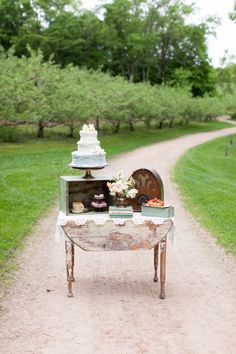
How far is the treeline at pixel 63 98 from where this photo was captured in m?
30.5

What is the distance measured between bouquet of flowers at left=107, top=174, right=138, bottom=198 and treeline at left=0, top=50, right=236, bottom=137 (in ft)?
72.4

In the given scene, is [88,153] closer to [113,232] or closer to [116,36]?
[113,232]

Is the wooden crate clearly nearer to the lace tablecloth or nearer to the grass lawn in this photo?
the lace tablecloth

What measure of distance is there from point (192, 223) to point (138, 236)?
6.01 metres

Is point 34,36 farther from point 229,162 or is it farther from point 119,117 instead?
point 229,162

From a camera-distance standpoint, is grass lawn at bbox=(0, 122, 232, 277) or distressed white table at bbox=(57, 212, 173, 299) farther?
grass lawn at bbox=(0, 122, 232, 277)

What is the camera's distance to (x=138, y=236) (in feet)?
26.0

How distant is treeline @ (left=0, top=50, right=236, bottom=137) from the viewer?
100ft

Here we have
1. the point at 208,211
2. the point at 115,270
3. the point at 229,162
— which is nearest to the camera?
the point at 115,270

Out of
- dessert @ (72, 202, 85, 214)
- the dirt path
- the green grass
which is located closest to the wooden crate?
dessert @ (72, 202, 85, 214)

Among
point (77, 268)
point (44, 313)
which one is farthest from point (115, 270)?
point (44, 313)

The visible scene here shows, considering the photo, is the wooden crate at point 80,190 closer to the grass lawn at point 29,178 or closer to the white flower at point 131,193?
the white flower at point 131,193

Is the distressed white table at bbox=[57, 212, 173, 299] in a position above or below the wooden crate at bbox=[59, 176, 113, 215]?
below

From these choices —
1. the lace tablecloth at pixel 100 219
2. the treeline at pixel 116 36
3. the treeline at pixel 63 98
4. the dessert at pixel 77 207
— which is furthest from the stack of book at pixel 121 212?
the treeline at pixel 116 36
